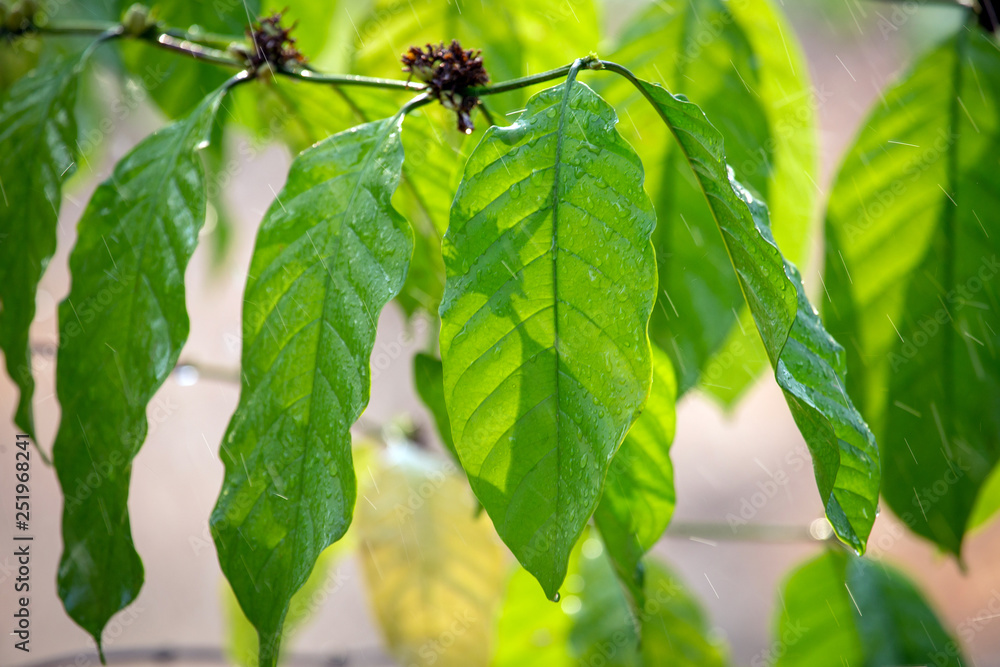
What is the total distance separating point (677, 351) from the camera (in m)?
0.50

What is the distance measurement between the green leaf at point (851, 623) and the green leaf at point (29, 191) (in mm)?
662

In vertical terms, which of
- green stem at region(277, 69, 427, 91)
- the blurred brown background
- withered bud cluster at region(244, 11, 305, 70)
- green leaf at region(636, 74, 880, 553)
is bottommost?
the blurred brown background

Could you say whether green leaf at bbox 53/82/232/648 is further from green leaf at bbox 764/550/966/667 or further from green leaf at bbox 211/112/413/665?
green leaf at bbox 764/550/966/667

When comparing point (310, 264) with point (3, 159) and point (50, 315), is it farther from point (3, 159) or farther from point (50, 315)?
point (50, 315)

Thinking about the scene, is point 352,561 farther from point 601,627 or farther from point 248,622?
point 601,627

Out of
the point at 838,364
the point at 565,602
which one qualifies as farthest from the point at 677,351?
the point at 565,602

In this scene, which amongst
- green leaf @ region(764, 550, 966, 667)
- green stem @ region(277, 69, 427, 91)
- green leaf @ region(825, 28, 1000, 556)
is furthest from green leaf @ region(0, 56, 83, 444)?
green leaf @ region(764, 550, 966, 667)

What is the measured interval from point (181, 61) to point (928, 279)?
1.97ft

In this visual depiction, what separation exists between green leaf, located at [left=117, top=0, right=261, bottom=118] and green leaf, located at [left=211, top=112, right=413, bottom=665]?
323 mm

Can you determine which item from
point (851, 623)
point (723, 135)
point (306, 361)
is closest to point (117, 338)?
point (306, 361)

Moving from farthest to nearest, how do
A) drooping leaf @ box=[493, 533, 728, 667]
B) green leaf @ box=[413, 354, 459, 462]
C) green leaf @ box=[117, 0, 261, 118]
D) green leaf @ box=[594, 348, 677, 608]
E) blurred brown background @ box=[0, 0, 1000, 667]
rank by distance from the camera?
blurred brown background @ box=[0, 0, 1000, 667]
drooping leaf @ box=[493, 533, 728, 667]
green leaf @ box=[117, 0, 261, 118]
green leaf @ box=[413, 354, 459, 462]
green leaf @ box=[594, 348, 677, 608]

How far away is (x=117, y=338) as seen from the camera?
15.8 inches

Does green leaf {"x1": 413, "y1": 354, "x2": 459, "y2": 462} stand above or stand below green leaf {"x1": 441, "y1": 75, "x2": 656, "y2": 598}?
below

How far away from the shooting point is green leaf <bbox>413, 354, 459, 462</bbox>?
50 cm
